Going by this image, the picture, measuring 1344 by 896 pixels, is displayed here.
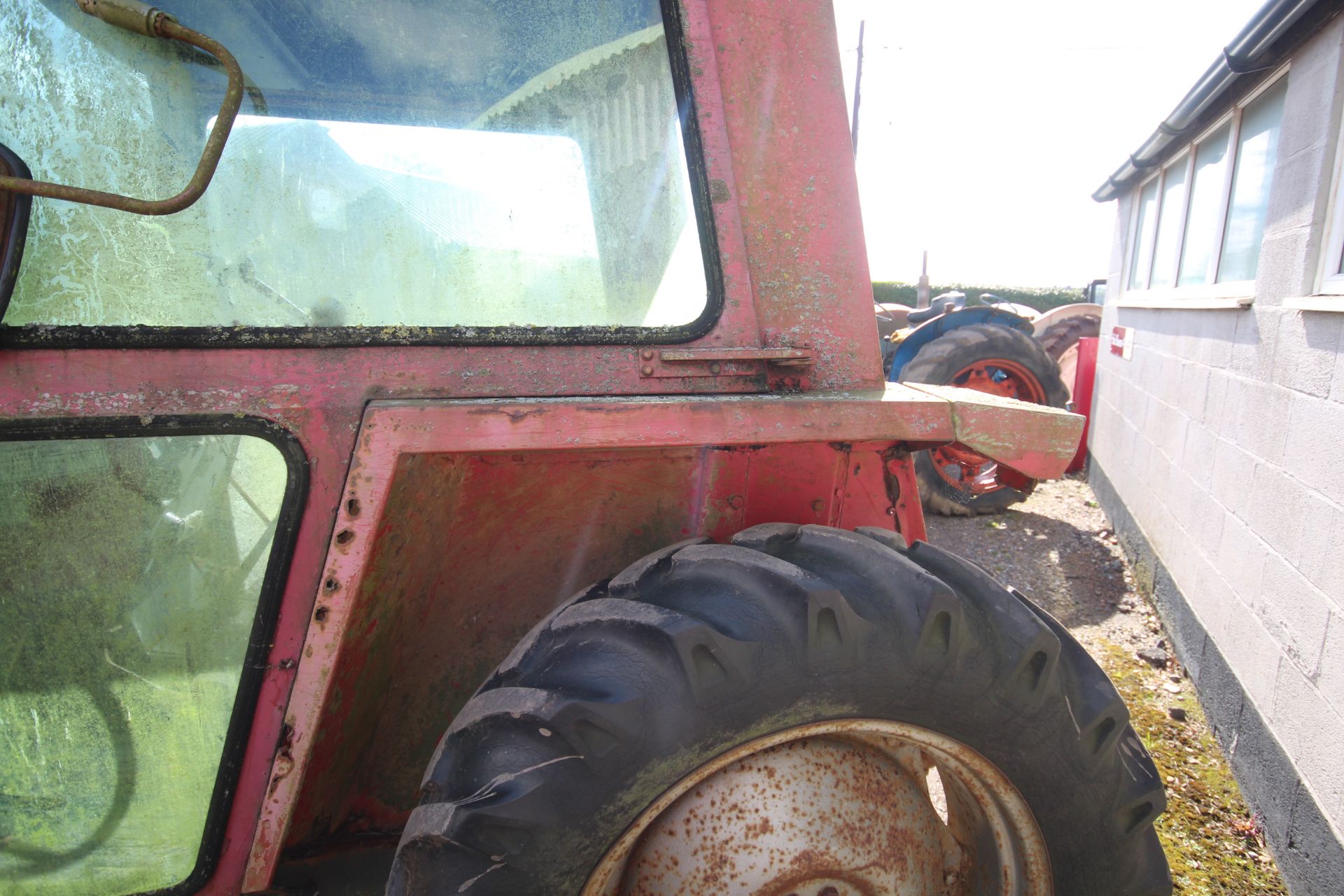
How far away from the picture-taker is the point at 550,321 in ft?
4.30

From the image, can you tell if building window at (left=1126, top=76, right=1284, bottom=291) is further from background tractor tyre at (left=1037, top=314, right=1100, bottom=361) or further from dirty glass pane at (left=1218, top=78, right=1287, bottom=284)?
background tractor tyre at (left=1037, top=314, right=1100, bottom=361)

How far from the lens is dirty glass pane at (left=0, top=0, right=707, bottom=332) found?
3.68 ft

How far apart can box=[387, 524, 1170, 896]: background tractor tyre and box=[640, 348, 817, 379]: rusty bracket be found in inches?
11.4

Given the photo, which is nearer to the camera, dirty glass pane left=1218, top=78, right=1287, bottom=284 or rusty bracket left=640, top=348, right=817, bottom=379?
rusty bracket left=640, top=348, right=817, bottom=379

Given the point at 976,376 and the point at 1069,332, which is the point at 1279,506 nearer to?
the point at 976,376

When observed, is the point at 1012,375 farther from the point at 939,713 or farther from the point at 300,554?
the point at 300,554

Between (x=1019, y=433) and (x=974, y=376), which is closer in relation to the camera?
(x=1019, y=433)

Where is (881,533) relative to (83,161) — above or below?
below

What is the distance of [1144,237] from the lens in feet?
20.0

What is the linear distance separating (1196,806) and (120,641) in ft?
10.4

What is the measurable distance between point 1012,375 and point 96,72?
19.8 feet

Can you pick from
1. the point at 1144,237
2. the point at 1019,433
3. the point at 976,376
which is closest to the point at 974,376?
the point at 976,376

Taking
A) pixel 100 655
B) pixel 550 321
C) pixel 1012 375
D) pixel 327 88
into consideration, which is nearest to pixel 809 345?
pixel 550 321

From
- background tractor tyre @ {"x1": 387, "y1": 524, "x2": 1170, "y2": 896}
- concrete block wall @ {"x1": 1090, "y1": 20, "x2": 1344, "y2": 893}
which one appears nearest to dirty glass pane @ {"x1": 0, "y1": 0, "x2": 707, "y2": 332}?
background tractor tyre @ {"x1": 387, "y1": 524, "x2": 1170, "y2": 896}
